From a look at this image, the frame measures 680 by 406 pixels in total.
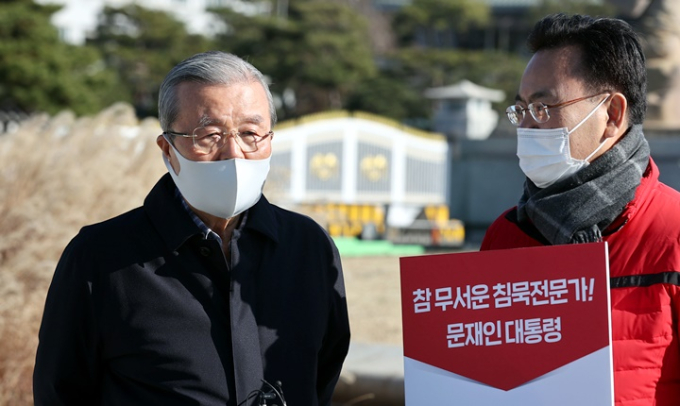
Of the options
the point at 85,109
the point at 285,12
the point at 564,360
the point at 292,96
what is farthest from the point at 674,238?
the point at 285,12

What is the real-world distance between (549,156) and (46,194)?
3.44m

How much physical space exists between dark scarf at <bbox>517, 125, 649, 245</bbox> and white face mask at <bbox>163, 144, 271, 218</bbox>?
0.65 metres

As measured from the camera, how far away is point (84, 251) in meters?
2.23

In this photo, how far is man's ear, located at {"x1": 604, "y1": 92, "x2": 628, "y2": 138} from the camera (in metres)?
2.22

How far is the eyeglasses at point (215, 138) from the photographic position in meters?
2.24

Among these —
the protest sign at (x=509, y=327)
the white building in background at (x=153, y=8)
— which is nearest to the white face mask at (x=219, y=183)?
the protest sign at (x=509, y=327)

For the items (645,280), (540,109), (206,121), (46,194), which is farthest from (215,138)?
(46,194)

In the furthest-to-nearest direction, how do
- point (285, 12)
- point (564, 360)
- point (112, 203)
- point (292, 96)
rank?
point (285, 12) → point (292, 96) → point (112, 203) → point (564, 360)

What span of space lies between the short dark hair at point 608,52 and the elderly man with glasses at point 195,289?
714mm

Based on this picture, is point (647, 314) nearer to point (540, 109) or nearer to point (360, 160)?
point (540, 109)

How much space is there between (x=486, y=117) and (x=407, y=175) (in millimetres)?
2920

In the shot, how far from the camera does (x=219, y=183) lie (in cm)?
224

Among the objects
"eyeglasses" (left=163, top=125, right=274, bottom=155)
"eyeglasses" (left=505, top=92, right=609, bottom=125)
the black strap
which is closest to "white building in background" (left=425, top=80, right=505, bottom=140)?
"eyeglasses" (left=505, top=92, right=609, bottom=125)

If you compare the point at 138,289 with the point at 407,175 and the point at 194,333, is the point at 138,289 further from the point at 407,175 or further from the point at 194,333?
the point at 407,175
